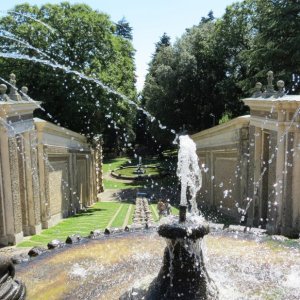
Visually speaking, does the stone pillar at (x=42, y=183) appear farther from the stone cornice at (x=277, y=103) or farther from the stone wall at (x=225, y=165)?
the stone cornice at (x=277, y=103)

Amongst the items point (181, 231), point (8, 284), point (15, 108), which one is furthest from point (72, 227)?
point (181, 231)

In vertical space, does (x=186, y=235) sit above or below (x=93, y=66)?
below

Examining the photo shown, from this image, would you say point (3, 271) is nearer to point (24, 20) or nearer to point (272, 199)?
point (272, 199)

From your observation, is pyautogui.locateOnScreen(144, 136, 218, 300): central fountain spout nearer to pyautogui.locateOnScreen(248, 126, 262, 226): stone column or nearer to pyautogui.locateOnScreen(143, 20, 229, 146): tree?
pyautogui.locateOnScreen(248, 126, 262, 226): stone column

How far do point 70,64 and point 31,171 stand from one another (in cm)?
1151

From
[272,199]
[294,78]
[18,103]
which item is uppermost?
[294,78]

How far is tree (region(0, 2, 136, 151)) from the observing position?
25047mm

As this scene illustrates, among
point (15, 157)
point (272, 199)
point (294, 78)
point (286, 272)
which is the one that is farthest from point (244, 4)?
point (286, 272)

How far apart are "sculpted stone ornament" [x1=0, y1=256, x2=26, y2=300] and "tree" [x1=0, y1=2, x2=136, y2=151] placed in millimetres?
19959

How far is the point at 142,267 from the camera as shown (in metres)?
7.60

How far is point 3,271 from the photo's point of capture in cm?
513

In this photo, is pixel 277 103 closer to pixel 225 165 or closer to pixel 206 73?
pixel 225 165

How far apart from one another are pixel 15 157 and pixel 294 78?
17474 mm

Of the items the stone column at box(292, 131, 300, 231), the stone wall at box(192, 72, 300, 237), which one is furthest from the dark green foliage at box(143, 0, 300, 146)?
the stone column at box(292, 131, 300, 231)
